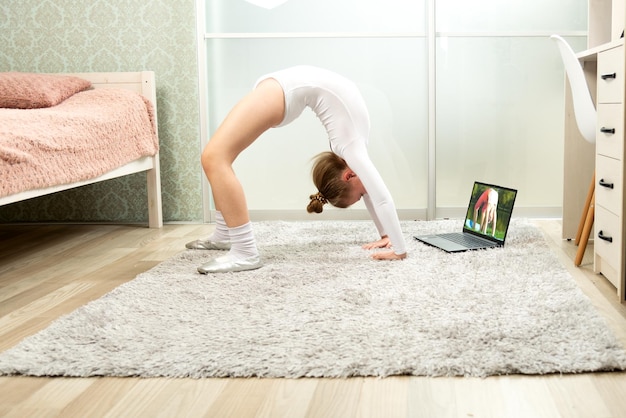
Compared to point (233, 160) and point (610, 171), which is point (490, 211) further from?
point (233, 160)

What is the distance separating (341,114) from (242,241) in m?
0.51

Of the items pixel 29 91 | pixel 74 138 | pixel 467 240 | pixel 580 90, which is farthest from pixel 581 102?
pixel 29 91

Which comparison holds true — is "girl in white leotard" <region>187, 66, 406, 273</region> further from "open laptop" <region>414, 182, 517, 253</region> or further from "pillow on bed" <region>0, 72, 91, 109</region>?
"pillow on bed" <region>0, 72, 91, 109</region>

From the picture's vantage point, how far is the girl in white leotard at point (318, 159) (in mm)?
2254

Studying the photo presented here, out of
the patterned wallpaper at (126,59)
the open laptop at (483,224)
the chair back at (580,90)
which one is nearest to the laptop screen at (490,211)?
the open laptop at (483,224)

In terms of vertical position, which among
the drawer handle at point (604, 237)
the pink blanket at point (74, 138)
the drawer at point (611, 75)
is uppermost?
the drawer at point (611, 75)

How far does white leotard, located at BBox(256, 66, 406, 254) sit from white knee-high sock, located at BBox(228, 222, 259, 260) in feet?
1.26

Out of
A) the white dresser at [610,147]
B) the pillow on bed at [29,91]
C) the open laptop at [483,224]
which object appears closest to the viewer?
the white dresser at [610,147]

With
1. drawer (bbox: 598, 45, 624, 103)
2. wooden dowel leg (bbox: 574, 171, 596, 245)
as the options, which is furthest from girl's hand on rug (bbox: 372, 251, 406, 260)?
drawer (bbox: 598, 45, 624, 103)

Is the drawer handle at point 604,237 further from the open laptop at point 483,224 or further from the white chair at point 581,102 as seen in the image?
the open laptop at point 483,224

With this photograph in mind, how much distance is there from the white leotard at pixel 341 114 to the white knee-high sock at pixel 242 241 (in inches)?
15.1

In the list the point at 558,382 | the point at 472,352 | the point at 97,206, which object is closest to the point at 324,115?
the point at 472,352

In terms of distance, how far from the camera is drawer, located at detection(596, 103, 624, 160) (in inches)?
77.2

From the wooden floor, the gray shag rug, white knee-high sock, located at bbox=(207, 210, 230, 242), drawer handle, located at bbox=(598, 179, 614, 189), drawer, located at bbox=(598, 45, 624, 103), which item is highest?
drawer, located at bbox=(598, 45, 624, 103)
